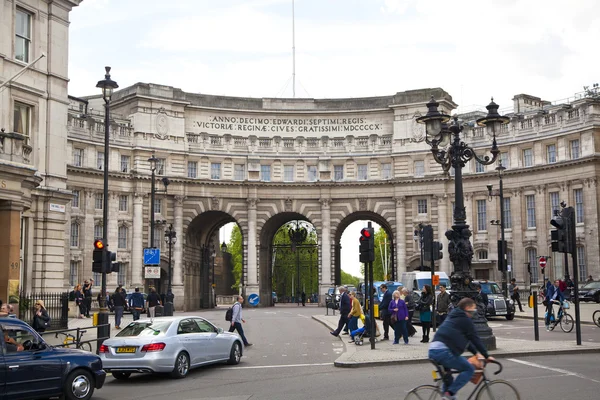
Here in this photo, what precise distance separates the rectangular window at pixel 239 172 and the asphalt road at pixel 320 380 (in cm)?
4118

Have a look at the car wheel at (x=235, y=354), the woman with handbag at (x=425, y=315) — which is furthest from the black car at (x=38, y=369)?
the woman with handbag at (x=425, y=315)

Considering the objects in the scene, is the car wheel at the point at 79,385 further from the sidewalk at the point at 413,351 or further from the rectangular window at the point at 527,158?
the rectangular window at the point at 527,158

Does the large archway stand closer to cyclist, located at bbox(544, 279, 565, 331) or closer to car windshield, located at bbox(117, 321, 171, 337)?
cyclist, located at bbox(544, 279, 565, 331)

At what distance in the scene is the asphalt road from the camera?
544 inches

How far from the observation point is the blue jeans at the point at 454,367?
10.5 meters

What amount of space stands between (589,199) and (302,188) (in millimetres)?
23054

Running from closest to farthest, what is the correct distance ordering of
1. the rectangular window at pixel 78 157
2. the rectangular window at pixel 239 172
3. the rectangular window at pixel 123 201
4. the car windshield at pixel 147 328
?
1. the car windshield at pixel 147 328
2. the rectangular window at pixel 78 157
3. the rectangular window at pixel 123 201
4. the rectangular window at pixel 239 172

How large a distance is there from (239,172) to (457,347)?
52308 millimetres

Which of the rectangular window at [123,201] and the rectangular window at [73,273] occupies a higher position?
the rectangular window at [123,201]

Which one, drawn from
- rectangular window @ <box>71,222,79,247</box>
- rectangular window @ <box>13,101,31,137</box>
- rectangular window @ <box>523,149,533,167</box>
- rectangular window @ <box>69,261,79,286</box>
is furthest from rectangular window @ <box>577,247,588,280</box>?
rectangular window @ <box>13,101,31,137</box>

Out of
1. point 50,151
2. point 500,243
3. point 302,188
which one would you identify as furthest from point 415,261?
point 50,151

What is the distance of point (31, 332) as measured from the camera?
13586 mm

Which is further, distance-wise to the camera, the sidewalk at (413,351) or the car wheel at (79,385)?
the sidewalk at (413,351)

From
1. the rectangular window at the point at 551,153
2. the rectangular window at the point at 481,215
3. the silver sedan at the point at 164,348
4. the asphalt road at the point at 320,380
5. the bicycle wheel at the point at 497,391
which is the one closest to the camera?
the bicycle wheel at the point at 497,391
